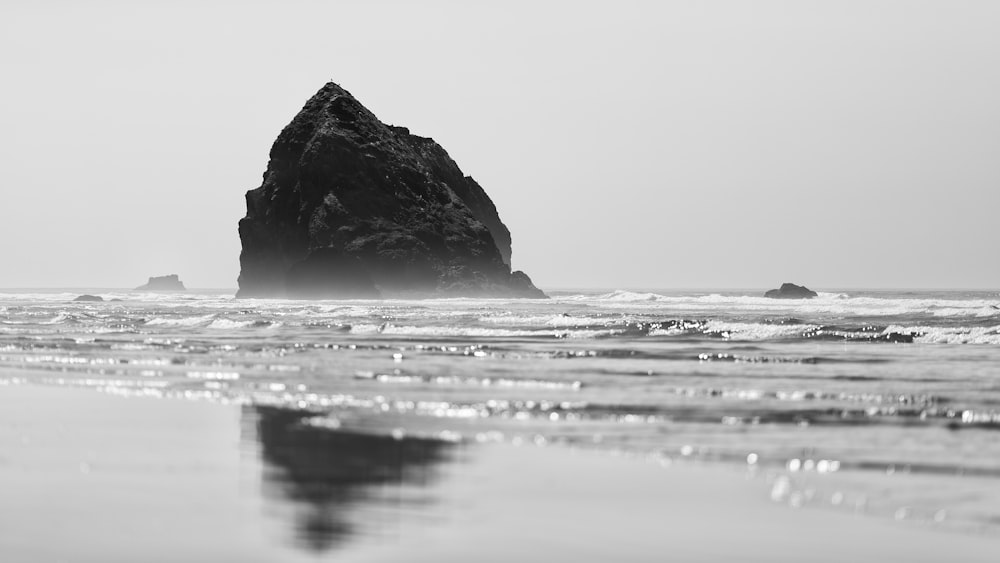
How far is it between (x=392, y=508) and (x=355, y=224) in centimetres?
10582

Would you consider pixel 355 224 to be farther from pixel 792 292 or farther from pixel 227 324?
pixel 227 324

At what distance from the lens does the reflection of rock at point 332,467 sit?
9.21 m

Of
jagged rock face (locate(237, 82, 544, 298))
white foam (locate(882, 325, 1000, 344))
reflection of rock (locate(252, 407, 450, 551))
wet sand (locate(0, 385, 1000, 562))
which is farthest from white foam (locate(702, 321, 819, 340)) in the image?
jagged rock face (locate(237, 82, 544, 298))

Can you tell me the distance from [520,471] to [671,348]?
781 inches

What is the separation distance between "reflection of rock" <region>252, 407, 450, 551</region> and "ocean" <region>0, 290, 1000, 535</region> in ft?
1.29

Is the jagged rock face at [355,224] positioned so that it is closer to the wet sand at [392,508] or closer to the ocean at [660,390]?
the ocean at [660,390]

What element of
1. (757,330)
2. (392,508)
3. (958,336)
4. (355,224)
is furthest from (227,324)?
(355,224)

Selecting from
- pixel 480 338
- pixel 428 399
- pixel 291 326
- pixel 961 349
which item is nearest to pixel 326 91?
pixel 291 326

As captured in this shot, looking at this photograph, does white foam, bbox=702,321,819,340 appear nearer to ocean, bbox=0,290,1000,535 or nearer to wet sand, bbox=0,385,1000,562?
ocean, bbox=0,290,1000,535

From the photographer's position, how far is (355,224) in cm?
11444

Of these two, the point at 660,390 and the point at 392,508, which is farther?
the point at 660,390

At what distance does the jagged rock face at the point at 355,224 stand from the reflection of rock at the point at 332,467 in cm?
9426

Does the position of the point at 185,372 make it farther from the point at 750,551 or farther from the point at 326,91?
the point at 326,91

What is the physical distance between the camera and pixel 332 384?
821 inches
